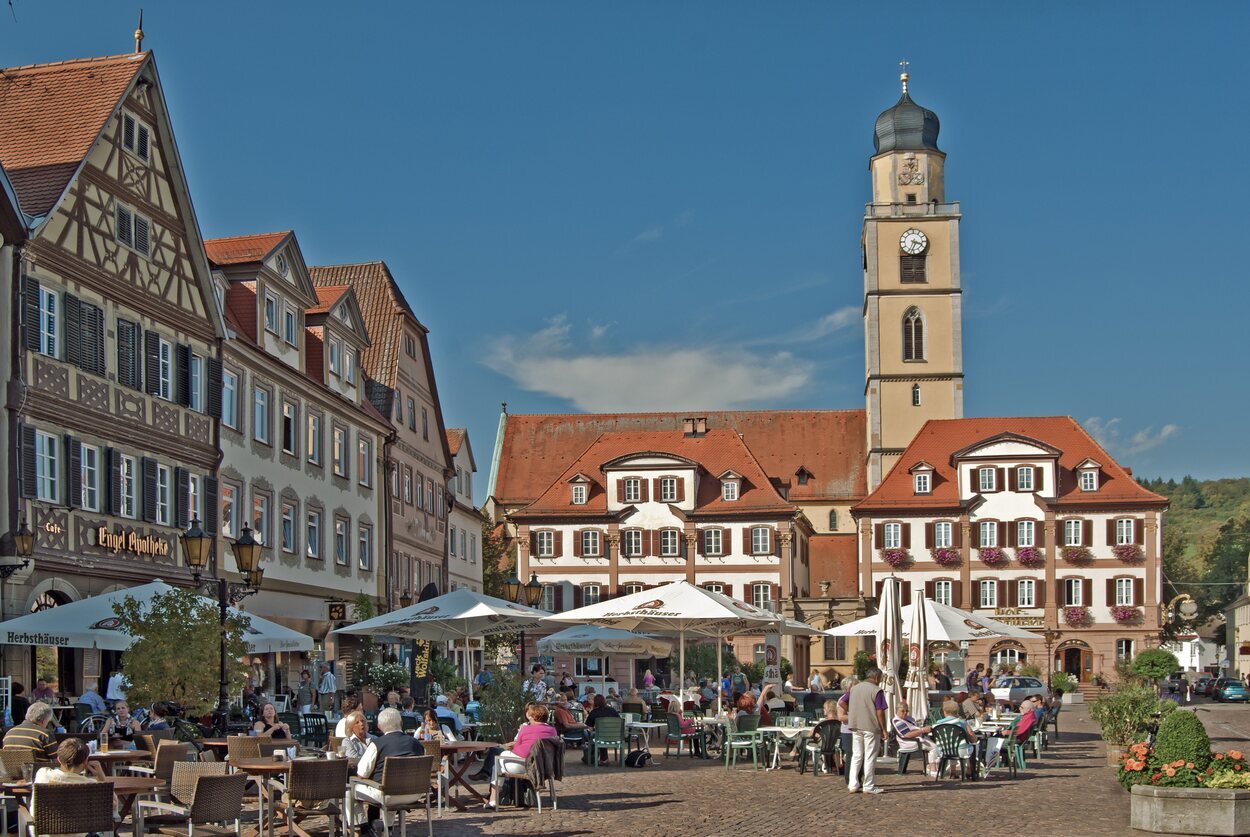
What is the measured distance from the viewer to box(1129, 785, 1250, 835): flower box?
16000mm

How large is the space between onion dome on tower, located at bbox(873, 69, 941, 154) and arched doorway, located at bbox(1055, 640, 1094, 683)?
29.0m

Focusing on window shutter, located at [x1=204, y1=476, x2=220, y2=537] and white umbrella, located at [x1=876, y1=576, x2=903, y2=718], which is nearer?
white umbrella, located at [x1=876, y1=576, x2=903, y2=718]

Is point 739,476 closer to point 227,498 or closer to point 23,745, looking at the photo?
point 227,498

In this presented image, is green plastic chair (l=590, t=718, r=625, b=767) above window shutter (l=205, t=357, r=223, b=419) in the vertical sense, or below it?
below

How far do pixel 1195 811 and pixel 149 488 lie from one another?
21.3 meters

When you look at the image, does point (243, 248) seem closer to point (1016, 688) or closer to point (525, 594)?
point (525, 594)

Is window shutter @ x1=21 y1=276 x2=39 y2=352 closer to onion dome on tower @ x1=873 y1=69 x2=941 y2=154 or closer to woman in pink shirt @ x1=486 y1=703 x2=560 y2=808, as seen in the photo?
woman in pink shirt @ x1=486 y1=703 x2=560 y2=808

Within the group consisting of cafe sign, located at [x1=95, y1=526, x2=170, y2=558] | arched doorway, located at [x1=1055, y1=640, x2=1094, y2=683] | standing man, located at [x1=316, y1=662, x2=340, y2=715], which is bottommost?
arched doorway, located at [x1=1055, y1=640, x2=1094, y2=683]

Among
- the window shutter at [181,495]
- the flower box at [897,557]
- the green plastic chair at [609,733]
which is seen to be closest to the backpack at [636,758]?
the green plastic chair at [609,733]

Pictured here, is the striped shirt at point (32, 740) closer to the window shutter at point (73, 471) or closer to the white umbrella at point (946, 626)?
the window shutter at point (73, 471)

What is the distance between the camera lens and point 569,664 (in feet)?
248

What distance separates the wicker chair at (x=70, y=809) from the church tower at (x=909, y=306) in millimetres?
75898

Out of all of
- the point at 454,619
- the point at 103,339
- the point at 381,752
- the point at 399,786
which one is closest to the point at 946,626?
the point at 454,619

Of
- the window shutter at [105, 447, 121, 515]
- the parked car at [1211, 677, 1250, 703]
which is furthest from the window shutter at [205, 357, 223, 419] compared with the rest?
the parked car at [1211, 677, 1250, 703]
